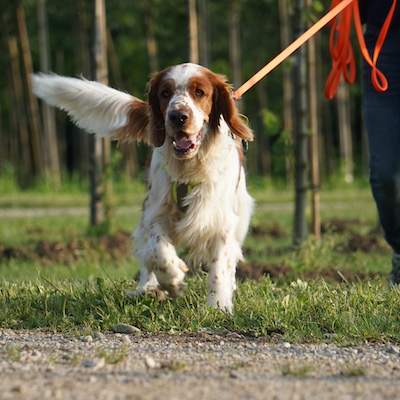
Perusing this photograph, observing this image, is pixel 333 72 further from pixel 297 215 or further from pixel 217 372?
pixel 217 372

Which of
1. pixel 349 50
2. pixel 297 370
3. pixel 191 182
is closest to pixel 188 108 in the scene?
pixel 191 182

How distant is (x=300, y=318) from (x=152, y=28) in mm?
18560

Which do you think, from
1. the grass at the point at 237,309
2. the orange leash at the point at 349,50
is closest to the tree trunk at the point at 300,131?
the grass at the point at 237,309

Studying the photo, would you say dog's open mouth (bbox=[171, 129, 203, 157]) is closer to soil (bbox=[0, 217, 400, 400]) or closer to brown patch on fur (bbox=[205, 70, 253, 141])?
brown patch on fur (bbox=[205, 70, 253, 141])

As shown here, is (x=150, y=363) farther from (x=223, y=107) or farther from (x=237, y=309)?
(x=223, y=107)

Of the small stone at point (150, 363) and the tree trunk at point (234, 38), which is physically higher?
the tree trunk at point (234, 38)

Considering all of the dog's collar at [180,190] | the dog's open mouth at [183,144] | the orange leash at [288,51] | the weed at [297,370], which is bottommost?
the weed at [297,370]

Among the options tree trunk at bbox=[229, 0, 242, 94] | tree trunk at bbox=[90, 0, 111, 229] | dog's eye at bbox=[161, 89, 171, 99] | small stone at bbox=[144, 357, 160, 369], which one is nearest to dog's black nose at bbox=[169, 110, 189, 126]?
dog's eye at bbox=[161, 89, 171, 99]

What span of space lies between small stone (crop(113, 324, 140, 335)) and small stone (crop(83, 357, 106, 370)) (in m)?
0.83

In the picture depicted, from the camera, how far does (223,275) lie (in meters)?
4.80

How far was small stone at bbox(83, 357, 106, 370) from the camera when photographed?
3268mm

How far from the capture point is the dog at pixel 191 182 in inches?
182

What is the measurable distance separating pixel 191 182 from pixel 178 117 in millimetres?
488

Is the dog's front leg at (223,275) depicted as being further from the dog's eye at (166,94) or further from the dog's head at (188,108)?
the dog's eye at (166,94)
